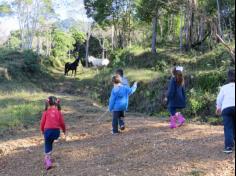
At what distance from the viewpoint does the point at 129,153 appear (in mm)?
8570

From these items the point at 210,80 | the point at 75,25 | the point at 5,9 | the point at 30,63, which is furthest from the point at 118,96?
the point at 75,25

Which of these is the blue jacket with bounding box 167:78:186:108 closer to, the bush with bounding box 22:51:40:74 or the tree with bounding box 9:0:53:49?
the bush with bounding box 22:51:40:74

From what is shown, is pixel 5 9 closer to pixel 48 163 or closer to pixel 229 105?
pixel 48 163

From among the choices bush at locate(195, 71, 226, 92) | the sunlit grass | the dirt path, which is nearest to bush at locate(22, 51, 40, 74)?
the sunlit grass

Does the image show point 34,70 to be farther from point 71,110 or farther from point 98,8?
point 71,110

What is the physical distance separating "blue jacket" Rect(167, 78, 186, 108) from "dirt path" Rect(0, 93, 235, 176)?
23.8 inches

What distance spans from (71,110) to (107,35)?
169 feet

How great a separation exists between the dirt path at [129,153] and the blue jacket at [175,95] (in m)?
0.60

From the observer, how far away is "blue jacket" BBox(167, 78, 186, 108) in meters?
10.2

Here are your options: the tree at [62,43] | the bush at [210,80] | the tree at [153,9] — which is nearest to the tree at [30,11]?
the tree at [62,43]

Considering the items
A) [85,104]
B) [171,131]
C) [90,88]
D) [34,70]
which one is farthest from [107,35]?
[171,131]

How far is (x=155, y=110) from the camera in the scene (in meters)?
17.0

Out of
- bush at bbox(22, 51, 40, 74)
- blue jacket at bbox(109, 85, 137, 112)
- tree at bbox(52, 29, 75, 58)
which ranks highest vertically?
tree at bbox(52, 29, 75, 58)

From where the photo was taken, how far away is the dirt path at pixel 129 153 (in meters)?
7.23
